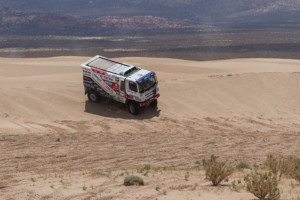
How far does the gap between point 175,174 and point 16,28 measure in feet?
474

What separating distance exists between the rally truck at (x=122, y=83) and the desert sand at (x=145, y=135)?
0.81 m

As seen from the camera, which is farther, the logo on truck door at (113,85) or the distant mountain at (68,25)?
the distant mountain at (68,25)

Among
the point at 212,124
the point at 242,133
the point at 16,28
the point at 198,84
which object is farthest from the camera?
the point at 16,28

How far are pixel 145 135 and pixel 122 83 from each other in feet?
13.5

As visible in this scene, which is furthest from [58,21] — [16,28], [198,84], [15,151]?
[15,151]

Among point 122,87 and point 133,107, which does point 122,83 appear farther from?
point 133,107

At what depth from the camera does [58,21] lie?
519ft

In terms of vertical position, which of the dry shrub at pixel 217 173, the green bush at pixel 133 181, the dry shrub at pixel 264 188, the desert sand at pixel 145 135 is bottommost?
the desert sand at pixel 145 135

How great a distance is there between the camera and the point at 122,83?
82.7 ft

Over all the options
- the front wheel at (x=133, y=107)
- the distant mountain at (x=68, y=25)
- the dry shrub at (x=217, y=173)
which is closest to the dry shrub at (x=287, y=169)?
the dry shrub at (x=217, y=173)

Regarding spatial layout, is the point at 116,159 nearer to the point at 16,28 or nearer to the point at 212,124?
the point at 212,124

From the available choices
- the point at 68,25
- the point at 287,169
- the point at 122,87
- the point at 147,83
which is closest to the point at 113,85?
the point at 122,87

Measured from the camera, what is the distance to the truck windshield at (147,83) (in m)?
25.0

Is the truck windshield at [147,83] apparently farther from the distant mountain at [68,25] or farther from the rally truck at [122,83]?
the distant mountain at [68,25]
